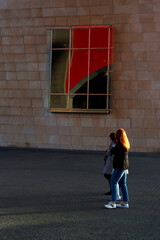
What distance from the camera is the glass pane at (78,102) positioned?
27938 millimetres

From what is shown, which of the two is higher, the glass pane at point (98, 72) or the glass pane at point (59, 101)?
the glass pane at point (98, 72)

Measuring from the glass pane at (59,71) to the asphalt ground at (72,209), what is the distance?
13.5 meters

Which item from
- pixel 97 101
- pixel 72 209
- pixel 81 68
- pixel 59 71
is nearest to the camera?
pixel 72 209

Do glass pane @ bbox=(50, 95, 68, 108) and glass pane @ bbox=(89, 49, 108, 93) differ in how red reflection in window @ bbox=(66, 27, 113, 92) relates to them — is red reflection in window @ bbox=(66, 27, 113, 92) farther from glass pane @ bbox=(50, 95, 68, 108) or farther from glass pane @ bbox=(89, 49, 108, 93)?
glass pane @ bbox=(50, 95, 68, 108)

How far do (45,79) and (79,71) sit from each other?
2551 millimetres

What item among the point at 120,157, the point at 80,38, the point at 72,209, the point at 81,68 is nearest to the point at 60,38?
the point at 80,38

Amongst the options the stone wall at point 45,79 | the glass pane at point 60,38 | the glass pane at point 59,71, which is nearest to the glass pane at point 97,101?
the stone wall at point 45,79

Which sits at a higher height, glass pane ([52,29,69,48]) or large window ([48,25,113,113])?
glass pane ([52,29,69,48])

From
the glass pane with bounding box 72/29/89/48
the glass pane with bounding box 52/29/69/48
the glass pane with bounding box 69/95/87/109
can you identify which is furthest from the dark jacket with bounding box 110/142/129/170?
the glass pane with bounding box 52/29/69/48

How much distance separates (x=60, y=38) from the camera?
93.1 feet

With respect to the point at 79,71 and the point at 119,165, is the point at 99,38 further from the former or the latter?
the point at 119,165

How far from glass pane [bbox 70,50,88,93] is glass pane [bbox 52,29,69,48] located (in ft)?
3.05

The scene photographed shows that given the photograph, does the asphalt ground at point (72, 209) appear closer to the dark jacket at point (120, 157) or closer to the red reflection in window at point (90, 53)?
the dark jacket at point (120, 157)

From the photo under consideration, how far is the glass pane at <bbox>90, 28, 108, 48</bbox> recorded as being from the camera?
27.8 meters
